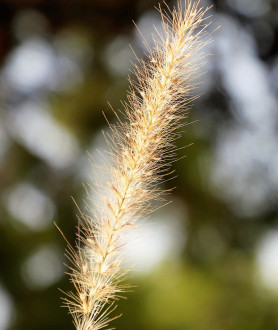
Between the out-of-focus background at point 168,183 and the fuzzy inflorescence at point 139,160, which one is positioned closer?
the fuzzy inflorescence at point 139,160

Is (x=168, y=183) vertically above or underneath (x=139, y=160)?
underneath

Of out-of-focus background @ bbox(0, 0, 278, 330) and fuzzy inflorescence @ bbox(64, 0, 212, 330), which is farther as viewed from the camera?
out-of-focus background @ bbox(0, 0, 278, 330)

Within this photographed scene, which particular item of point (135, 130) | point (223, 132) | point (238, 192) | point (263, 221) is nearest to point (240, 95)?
point (223, 132)

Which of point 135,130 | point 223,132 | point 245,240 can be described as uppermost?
point 135,130

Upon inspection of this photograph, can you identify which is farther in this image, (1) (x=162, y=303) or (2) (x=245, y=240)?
(2) (x=245, y=240)

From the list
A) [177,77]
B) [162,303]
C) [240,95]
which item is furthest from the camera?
[240,95]

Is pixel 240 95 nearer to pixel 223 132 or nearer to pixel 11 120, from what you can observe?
pixel 223 132

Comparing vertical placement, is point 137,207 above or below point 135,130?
below

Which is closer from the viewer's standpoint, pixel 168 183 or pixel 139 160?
pixel 139 160
